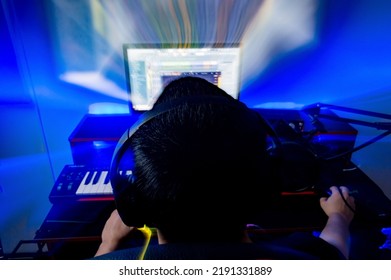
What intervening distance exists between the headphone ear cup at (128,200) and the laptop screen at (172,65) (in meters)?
0.62

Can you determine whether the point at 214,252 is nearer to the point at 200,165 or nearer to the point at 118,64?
the point at 200,165

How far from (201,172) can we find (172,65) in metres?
0.78

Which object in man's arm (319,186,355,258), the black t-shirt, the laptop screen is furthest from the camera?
the laptop screen

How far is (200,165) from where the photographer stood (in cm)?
38

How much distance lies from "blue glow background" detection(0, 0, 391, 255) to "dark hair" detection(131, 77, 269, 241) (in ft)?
2.89

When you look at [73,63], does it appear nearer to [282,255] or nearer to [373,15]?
[282,255]

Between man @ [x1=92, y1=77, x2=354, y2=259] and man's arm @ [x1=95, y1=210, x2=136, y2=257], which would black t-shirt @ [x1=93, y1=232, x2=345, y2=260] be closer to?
man @ [x1=92, y1=77, x2=354, y2=259]

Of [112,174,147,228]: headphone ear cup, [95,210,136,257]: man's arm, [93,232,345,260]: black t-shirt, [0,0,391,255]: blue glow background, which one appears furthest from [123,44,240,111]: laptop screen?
[93,232,345,260]: black t-shirt

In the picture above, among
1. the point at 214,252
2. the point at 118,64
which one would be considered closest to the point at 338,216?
the point at 214,252

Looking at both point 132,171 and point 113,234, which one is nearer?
point 132,171

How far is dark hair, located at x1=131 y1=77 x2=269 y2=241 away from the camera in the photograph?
15.2 inches

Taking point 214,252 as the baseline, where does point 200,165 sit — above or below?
above

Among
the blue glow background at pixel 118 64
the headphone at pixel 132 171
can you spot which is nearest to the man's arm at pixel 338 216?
the headphone at pixel 132 171

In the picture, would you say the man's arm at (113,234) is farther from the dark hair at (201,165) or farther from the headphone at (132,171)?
the dark hair at (201,165)
